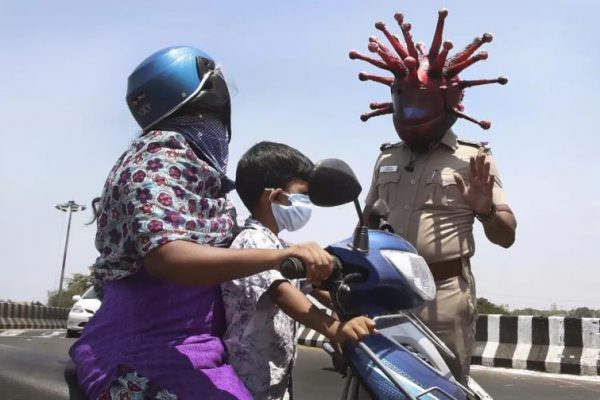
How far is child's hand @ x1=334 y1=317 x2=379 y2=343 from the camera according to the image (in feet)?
6.09

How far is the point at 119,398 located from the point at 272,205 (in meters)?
0.86

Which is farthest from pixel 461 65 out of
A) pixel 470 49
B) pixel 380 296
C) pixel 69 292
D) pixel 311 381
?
pixel 69 292

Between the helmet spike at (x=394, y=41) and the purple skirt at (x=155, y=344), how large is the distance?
91.1 inches

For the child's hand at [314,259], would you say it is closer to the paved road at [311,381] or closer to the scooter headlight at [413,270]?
the scooter headlight at [413,270]

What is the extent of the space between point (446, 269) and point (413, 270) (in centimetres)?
142

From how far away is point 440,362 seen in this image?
6.97ft

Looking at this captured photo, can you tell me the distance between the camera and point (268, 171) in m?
2.44

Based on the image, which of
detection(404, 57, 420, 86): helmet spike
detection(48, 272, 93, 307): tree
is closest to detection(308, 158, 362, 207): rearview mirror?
detection(404, 57, 420, 86): helmet spike

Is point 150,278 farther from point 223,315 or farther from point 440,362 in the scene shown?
point 440,362

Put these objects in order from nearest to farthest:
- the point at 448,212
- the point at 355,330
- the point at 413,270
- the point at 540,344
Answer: the point at 355,330 → the point at 413,270 → the point at 448,212 → the point at 540,344

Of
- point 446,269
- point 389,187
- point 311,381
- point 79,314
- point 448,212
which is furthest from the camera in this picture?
point 79,314

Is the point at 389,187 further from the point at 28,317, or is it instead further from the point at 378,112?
the point at 28,317

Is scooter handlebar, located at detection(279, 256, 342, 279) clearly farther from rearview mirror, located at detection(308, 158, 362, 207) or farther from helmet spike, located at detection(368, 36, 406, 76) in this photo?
helmet spike, located at detection(368, 36, 406, 76)

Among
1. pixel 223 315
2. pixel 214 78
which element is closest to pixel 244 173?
pixel 214 78
